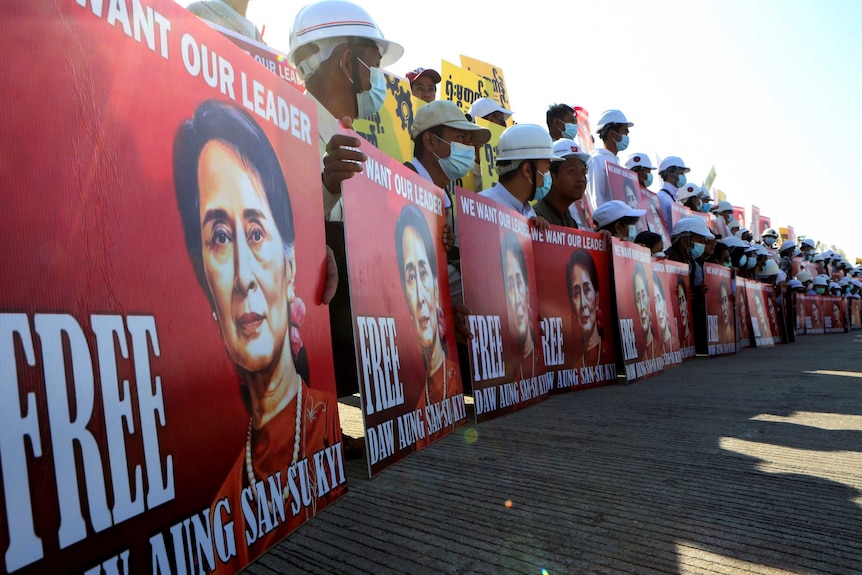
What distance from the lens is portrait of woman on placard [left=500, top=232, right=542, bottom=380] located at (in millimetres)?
3914

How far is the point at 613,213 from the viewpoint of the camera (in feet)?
21.2

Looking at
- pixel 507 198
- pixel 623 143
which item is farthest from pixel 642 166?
pixel 507 198

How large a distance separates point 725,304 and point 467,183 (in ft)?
14.5

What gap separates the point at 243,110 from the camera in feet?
5.91

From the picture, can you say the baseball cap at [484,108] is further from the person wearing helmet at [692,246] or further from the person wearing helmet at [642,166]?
the person wearing helmet at [642,166]

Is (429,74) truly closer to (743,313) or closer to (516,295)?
(516,295)

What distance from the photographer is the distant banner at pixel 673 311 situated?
6285 mm

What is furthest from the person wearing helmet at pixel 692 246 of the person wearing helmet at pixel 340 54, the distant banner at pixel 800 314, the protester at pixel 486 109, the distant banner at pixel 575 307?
the distant banner at pixel 800 314

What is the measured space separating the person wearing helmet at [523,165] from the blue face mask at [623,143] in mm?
4475

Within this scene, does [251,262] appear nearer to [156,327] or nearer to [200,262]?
[200,262]

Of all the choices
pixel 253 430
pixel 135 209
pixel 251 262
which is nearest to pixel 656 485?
pixel 253 430

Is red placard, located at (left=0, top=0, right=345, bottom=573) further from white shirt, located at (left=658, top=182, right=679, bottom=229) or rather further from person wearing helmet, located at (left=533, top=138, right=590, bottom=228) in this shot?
white shirt, located at (left=658, top=182, right=679, bottom=229)

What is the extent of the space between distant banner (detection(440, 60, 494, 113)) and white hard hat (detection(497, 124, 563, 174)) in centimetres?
244

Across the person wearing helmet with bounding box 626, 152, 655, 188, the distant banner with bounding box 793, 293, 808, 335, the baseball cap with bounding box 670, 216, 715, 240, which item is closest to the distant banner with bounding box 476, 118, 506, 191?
the baseball cap with bounding box 670, 216, 715, 240
